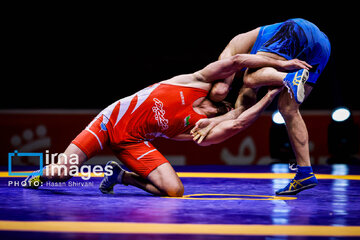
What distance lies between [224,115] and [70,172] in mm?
1182

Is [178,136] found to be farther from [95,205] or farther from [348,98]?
[348,98]

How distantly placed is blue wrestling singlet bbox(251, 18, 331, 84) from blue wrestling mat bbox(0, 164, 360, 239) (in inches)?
38.2

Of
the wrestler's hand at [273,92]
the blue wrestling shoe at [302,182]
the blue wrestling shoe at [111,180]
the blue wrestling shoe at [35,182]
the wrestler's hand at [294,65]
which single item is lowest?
the blue wrestling shoe at [35,182]

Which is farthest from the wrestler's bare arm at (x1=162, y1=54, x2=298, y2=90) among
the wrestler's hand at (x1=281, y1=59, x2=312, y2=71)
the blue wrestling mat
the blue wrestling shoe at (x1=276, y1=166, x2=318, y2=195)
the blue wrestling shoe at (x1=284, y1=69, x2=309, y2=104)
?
the blue wrestling mat

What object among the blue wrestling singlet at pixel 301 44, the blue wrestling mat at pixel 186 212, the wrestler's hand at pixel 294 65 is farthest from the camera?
the blue wrestling singlet at pixel 301 44

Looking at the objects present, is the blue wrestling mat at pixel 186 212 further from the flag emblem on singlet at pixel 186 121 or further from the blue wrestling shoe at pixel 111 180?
the flag emblem on singlet at pixel 186 121

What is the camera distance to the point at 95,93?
8438 mm

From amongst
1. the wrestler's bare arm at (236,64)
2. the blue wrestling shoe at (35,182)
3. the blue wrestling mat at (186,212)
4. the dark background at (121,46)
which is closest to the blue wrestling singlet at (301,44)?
the wrestler's bare arm at (236,64)

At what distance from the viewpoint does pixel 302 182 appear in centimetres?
368

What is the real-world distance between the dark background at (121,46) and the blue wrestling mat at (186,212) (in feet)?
13.1

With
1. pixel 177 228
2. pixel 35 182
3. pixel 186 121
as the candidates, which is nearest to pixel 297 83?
pixel 186 121

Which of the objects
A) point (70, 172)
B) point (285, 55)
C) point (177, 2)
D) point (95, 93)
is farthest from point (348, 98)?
point (70, 172)

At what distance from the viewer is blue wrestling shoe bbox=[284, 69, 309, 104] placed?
3297mm

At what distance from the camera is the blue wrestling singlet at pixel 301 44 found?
373 centimetres
